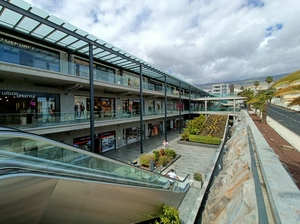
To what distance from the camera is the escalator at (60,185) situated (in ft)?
8.93

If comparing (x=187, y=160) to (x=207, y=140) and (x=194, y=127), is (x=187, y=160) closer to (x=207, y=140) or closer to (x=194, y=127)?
(x=207, y=140)

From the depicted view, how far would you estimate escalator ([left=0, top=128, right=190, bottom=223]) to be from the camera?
2723 millimetres

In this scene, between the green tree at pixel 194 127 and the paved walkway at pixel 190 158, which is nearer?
the paved walkway at pixel 190 158

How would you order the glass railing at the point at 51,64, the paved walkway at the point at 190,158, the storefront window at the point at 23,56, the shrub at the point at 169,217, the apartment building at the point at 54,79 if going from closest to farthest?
the shrub at the point at 169,217, the storefront window at the point at 23,56, the glass railing at the point at 51,64, the paved walkway at the point at 190,158, the apartment building at the point at 54,79

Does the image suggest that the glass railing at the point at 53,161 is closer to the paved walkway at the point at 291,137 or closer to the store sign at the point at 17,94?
the paved walkway at the point at 291,137

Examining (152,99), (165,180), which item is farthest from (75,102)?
(152,99)

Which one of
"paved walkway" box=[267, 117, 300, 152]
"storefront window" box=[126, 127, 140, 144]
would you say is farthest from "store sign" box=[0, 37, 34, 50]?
"paved walkway" box=[267, 117, 300, 152]

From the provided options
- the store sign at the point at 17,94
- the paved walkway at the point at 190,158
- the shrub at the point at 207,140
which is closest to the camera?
the paved walkway at the point at 190,158

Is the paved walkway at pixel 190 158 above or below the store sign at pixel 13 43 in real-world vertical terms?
below

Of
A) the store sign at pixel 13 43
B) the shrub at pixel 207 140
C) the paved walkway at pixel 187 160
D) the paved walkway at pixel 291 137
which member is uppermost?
the store sign at pixel 13 43

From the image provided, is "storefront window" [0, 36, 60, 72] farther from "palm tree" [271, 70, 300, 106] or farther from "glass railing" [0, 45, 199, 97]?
"palm tree" [271, 70, 300, 106]

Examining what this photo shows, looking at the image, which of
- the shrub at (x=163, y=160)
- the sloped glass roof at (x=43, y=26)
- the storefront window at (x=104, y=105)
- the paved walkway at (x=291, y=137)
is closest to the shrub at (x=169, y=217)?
the shrub at (x=163, y=160)

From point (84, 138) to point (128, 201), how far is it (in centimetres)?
1063

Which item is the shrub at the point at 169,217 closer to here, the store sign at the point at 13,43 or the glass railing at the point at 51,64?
the glass railing at the point at 51,64
